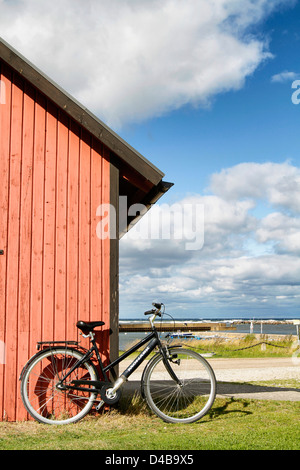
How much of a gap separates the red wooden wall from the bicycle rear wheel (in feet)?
0.71

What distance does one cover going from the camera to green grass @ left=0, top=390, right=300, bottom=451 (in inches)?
197

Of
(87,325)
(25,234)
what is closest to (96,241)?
(25,234)

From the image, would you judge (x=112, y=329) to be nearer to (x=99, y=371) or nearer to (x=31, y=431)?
(x=99, y=371)

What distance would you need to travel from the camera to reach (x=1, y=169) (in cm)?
686

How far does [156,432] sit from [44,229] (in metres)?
3.01

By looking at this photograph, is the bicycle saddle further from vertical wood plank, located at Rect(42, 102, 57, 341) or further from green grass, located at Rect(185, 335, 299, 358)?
green grass, located at Rect(185, 335, 299, 358)

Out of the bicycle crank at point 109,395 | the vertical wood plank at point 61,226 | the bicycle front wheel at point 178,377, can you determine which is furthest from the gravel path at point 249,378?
the vertical wood plank at point 61,226

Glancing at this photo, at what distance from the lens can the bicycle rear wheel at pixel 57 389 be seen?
6309mm

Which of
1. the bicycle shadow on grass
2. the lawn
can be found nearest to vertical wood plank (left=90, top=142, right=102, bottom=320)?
the lawn

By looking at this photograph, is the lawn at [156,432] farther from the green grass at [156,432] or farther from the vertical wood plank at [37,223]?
the vertical wood plank at [37,223]

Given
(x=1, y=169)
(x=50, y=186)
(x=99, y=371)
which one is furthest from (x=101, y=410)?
(x=1, y=169)

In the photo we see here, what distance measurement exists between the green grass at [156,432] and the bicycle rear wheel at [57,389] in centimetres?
28

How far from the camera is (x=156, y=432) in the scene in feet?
18.6
